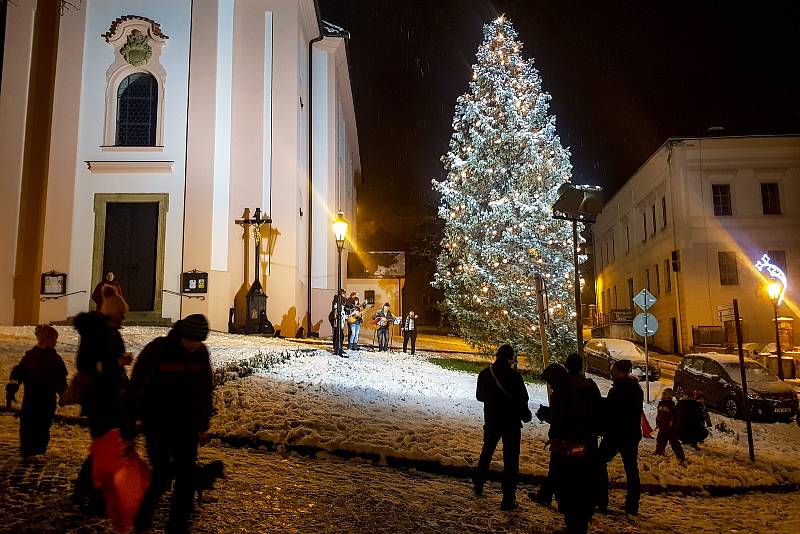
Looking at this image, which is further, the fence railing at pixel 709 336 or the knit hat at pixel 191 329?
the fence railing at pixel 709 336

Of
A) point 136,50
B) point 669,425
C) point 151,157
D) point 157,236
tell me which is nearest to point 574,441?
point 669,425

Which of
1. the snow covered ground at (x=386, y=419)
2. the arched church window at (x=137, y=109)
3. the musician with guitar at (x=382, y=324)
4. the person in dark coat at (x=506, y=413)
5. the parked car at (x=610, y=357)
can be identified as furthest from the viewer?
the arched church window at (x=137, y=109)

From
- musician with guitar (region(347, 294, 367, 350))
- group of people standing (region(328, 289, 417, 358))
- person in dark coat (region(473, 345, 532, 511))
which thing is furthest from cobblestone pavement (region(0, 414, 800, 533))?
musician with guitar (region(347, 294, 367, 350))

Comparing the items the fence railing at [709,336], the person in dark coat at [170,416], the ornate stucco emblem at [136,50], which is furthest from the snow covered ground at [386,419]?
the fence railing at [709,336]

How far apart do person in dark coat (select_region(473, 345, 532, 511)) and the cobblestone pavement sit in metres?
0.41

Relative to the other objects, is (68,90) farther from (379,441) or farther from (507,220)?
(379,441)

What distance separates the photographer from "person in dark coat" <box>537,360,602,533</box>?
5.68m

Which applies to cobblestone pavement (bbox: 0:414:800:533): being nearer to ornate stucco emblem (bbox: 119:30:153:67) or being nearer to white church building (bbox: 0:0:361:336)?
white church building (bbox: 0:0:361:336)

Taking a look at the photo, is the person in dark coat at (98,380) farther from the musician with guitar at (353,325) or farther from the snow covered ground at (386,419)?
the musician with guitar at (353,325)

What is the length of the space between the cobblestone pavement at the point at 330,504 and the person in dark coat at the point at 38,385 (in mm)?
258

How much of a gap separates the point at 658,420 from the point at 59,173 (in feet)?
63.9

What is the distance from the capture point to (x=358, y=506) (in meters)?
6.07

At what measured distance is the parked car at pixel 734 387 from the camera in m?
14.6

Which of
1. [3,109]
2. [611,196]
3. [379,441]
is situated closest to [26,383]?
[379,441]
